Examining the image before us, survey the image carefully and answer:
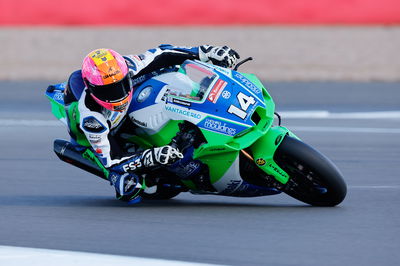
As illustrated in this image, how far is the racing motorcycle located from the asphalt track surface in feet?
0.67

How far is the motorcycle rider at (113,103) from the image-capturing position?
6121mm

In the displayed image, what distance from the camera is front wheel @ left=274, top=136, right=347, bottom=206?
20.1 ft

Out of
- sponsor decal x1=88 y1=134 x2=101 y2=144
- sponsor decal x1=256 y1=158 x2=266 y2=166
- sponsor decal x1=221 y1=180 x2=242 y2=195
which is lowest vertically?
sponsor decal x1=221 y1=180 x2=242 y2=195

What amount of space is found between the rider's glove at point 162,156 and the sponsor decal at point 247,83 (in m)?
0.68

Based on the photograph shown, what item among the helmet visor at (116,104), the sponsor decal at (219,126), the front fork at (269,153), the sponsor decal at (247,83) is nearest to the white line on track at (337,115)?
the sponsor decal at (247,83)

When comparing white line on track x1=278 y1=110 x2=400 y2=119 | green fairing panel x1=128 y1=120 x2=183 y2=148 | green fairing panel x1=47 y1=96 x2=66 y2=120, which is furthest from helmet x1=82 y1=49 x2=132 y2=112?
white line on track x1=278 y1=110 x2=400 y2=119

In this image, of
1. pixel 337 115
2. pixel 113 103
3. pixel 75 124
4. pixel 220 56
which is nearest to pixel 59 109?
pixel 75 124

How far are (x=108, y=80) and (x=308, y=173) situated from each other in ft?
5.03

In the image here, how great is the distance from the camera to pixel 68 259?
500 cm

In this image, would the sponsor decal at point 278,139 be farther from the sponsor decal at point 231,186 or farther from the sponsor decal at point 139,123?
the sponsor decal at point 139,123

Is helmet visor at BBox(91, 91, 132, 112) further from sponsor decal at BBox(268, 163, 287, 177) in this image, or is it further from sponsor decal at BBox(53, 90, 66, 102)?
sponsor decal at BBox(268, 163, 287, 177)

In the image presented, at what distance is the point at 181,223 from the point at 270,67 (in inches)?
387
